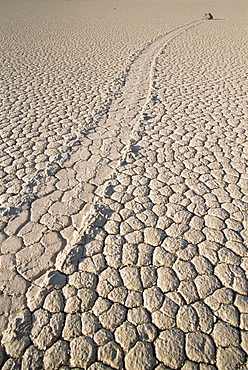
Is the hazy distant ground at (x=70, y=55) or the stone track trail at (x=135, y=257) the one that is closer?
the stone track trail at (x=135, y=257)

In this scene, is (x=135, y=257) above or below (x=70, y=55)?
below

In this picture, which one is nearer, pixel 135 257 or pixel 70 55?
pixel 135 257

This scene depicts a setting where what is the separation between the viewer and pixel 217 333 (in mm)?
1905

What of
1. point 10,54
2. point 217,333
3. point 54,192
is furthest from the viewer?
point 10,54

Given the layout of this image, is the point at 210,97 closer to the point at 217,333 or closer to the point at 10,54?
the point at 217,333

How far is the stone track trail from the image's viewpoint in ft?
6.08

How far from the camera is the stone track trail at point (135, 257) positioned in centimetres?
185

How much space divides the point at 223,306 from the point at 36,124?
12.6 feet

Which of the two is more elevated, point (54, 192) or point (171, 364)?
point (54, 192)

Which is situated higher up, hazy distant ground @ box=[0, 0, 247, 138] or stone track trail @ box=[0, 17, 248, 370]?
hazy distant ground @ box=[0, 0, 247, 138]

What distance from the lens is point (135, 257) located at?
2.42 metres

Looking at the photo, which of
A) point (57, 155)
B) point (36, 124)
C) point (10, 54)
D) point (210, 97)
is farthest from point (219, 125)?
point (10, 54)

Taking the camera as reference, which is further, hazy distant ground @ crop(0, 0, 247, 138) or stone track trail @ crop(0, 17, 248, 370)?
hazy distant ground @ crop(0, 0, 247, 138)

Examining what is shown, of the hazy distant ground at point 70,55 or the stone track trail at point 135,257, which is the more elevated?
the hazy distant ground at point 70,55
